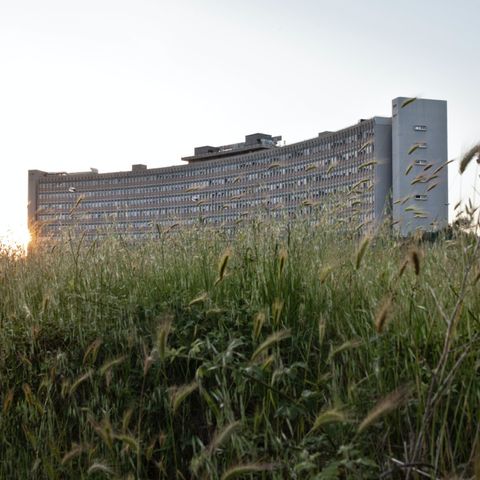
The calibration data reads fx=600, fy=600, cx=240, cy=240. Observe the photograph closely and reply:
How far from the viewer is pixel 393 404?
2.04 metres

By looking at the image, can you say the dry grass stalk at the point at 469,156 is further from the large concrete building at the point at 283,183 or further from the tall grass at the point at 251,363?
the large concrete building at the point at 283,183

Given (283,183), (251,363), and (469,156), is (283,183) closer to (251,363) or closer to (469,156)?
(469,156)

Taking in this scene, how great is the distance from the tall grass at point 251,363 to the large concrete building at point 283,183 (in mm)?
614

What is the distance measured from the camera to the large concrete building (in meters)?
5.37

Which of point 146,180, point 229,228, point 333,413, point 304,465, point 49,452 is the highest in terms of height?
point 146,180

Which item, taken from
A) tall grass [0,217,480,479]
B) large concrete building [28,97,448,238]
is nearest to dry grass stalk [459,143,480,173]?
tall grass [0,217,480,479]

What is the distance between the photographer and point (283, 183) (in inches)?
4929

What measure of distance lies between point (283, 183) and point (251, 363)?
405 feet

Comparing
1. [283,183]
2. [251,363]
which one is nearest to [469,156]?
[251,363]

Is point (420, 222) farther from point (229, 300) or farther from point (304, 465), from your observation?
point (304, 465)

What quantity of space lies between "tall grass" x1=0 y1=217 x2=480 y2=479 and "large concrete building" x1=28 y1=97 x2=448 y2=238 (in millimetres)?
614

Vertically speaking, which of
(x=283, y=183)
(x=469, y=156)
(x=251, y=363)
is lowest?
(x=251, y=363)

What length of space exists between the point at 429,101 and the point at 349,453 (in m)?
108

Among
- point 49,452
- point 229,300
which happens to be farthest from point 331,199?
point 49,452
